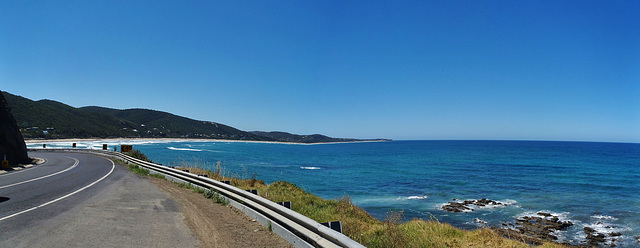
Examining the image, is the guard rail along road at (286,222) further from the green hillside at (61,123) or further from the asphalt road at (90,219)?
the green hillside at (61,123)

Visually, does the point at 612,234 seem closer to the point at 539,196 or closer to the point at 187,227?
the point at 539,196

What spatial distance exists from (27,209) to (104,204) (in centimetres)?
163

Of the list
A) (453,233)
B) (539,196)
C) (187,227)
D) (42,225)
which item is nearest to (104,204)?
(42,225)

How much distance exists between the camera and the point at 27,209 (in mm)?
8555

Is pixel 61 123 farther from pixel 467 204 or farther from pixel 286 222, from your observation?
pixel 286 222

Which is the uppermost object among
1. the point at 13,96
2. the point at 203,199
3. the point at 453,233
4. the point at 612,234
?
the point at 13,96

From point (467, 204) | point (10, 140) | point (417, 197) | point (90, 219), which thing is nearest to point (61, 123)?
point (10, 140)

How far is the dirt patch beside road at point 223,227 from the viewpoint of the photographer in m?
6.11

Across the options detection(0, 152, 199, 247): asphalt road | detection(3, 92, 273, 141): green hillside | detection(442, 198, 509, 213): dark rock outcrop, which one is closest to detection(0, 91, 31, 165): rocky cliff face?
detection(0, 152, 199, 247): asphalt road

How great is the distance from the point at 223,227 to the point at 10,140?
27019 millimetres

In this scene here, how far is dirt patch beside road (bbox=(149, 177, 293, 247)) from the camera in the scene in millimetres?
6105

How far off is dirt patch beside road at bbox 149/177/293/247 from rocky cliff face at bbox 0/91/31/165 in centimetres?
2230

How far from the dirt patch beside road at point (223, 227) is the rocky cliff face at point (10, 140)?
22.3 meters

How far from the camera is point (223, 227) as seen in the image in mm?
7207
